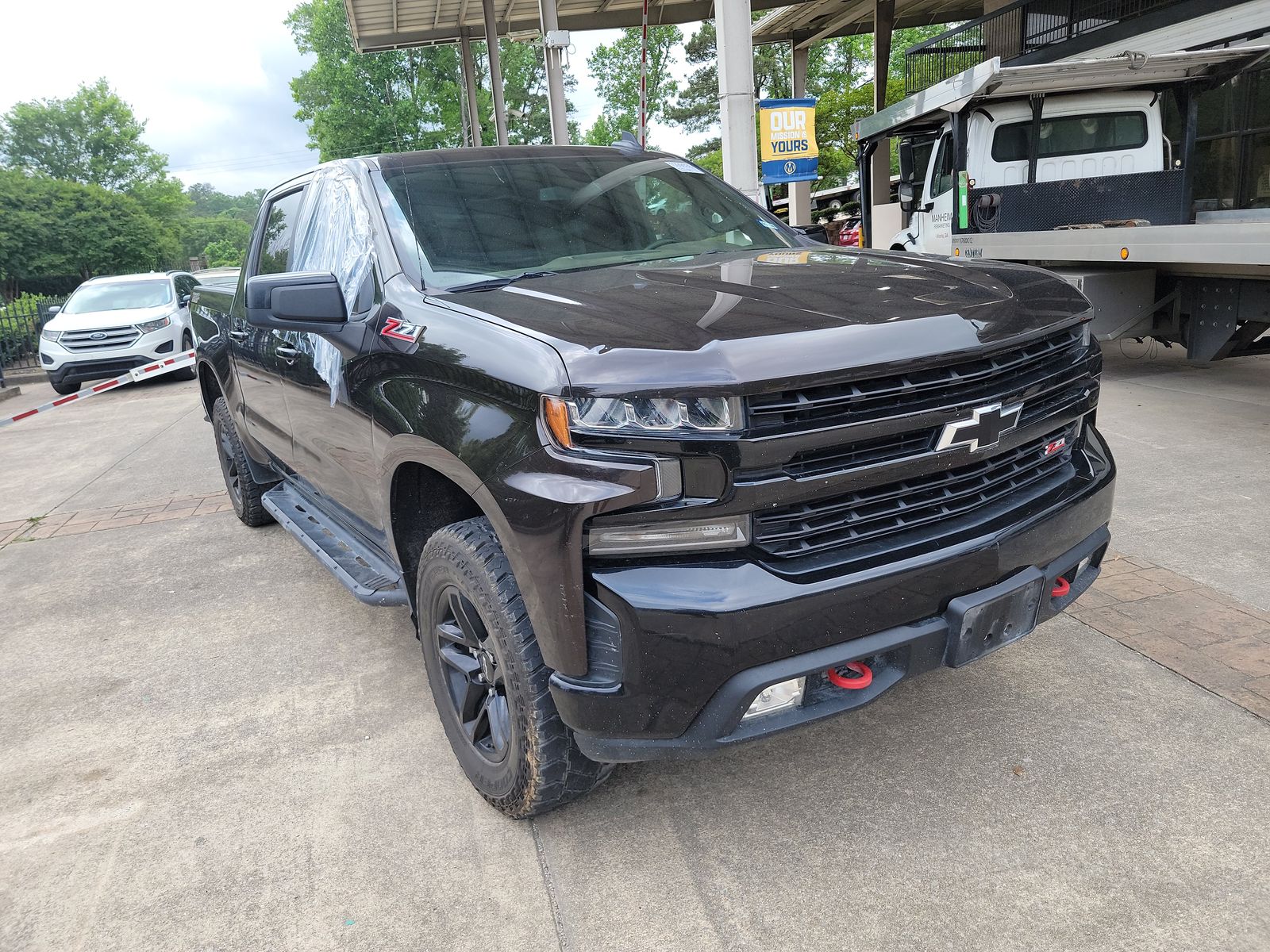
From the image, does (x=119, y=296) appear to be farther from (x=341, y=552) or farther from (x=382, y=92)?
(x=382, y=92)

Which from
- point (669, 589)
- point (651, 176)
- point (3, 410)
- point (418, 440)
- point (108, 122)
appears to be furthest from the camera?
point (108, 122)

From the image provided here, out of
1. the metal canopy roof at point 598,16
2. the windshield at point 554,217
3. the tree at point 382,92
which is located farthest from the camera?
the tree at point 382,92

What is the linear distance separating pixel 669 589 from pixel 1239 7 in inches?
523

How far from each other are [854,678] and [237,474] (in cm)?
430

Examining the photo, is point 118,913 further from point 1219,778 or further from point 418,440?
point 1219,778

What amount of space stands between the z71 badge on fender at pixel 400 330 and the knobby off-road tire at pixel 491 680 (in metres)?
0.53

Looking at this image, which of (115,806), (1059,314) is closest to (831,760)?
(1059,314)

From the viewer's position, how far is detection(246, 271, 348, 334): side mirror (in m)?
2.75

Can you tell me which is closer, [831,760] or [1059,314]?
[1059,314]

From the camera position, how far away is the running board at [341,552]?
3088 mm

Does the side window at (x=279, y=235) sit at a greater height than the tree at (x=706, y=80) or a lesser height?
lesser

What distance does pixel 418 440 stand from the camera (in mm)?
2494

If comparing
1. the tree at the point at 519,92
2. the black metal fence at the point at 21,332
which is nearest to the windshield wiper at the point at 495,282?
the black metal fence at the point at 21,332

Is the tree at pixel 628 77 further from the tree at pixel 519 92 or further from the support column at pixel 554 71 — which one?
the support column at pixel 554 71
